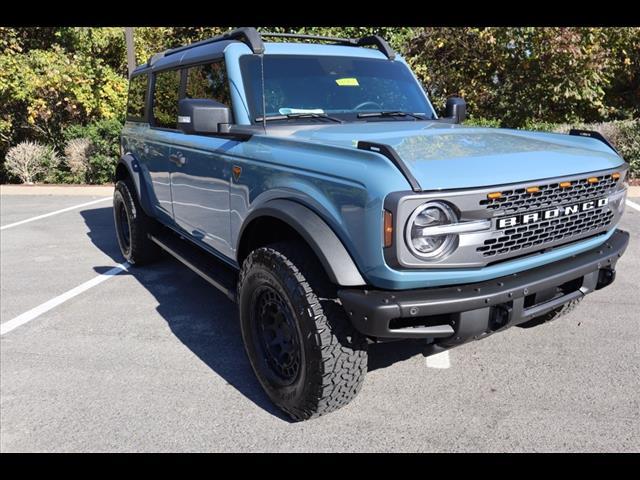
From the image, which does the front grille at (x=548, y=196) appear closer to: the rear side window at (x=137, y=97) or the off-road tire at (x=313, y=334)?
the off-road tire at (x=313, y=334)

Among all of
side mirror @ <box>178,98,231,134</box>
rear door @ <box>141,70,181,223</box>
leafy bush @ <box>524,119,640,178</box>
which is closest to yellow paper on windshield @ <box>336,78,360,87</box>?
side mirror @ <box>178,98,231,134</box>

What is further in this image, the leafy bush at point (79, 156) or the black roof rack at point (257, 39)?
the leafy bush at point (79, 156)

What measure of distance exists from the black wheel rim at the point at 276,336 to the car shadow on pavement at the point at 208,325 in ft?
0.77

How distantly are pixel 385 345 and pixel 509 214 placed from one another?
1576mm

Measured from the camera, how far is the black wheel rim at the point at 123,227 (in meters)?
5.59

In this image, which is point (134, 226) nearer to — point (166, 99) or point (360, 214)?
point (166, 99)

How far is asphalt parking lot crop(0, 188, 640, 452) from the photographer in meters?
2.53

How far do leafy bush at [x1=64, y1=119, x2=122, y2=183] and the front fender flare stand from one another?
34.7 feet

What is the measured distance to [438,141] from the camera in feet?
8.55

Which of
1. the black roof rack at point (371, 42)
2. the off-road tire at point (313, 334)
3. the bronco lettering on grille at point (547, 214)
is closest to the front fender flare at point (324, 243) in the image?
the off-road tire at point (313, 334)

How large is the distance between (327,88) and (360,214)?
5.28 ft

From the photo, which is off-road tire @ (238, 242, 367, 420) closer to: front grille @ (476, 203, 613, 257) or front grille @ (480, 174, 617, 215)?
front grille @ (476, 203, 613, 257)

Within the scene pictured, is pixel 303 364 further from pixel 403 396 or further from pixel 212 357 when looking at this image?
pixel 212 357

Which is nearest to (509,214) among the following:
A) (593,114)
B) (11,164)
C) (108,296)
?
(108,296)
